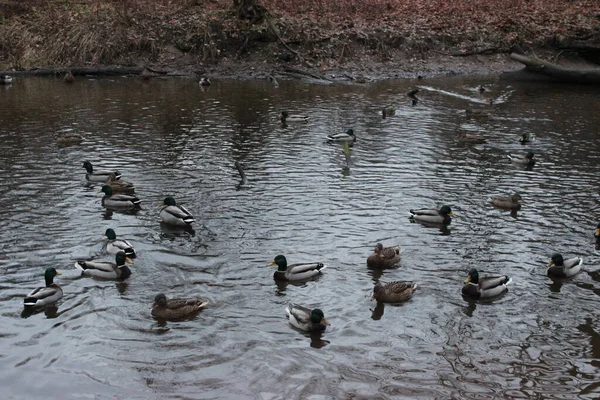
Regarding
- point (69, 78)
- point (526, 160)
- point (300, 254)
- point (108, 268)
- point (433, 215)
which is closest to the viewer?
point (108, 268)

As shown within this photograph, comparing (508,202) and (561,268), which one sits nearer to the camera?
(561,268)

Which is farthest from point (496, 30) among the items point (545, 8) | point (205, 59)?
point (205, 59)

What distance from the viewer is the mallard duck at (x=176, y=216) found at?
548 inches

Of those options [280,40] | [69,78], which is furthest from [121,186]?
[280,40]

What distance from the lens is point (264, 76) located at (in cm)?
3409

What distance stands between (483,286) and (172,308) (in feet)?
16.7

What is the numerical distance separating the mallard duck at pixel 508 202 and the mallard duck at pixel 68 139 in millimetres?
12716

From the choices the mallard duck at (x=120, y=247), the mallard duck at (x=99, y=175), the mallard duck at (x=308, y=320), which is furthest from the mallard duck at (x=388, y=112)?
the mallard duck at (x=308, y=320)

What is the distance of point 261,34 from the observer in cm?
3609

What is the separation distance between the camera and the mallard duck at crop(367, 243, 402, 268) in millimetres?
11961

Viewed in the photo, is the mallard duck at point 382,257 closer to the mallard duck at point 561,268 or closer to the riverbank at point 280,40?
the mallard duck at point 561,268

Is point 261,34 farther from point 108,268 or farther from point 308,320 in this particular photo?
point 308,320

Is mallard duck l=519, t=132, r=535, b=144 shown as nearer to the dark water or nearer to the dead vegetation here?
the dark water

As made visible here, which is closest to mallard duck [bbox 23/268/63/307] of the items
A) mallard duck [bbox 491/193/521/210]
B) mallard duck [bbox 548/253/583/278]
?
mallard duck [bbox 548/253/583/278]
